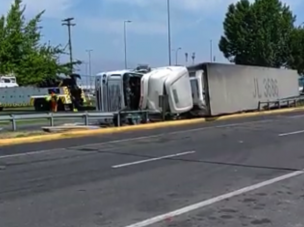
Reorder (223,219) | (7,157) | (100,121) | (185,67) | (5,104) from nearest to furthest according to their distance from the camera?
(223,219), (7,157), (100,121), (185,67), (5,104)

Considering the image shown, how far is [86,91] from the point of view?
5838 cm

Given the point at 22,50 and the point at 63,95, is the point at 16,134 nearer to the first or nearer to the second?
the point at 22,50

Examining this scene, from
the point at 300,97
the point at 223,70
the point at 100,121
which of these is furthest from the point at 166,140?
the point at 300,97

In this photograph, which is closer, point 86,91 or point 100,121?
point 100,121

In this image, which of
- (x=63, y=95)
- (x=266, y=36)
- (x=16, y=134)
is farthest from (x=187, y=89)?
(x=266, y=36)

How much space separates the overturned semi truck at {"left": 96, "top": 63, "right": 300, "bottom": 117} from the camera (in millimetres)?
25406

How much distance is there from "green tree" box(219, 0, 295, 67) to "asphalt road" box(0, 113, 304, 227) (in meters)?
45.7

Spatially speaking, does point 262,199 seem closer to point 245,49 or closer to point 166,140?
point 166,140

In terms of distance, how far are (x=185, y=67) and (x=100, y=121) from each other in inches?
191

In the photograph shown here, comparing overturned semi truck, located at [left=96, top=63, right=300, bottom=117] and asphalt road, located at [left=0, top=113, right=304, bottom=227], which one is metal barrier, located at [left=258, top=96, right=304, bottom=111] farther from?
asphalt road, located at [left=0, top=113, right=304, bottom=227]

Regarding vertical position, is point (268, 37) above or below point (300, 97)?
above

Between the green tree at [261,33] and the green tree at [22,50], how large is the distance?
27335 mm

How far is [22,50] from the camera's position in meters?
39.4

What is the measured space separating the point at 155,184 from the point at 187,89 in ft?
55.8
